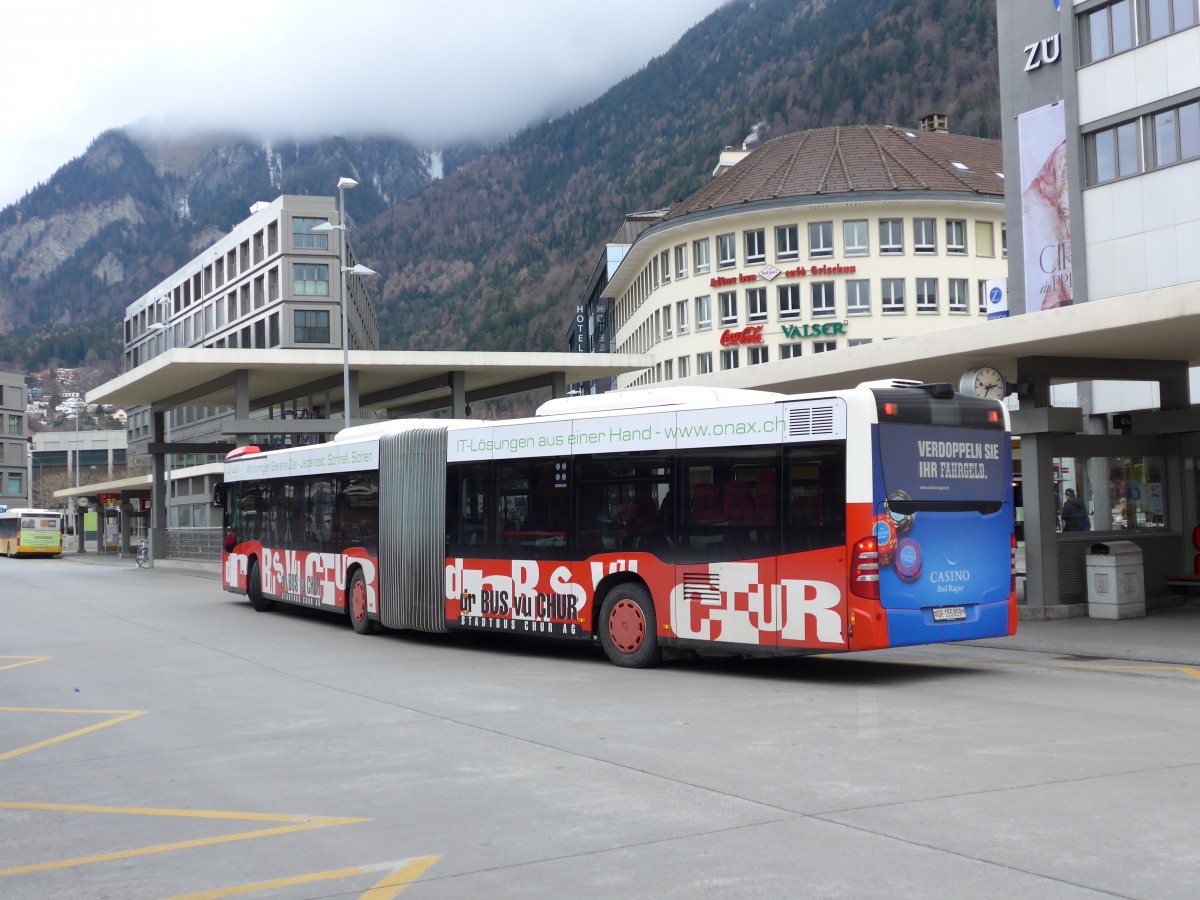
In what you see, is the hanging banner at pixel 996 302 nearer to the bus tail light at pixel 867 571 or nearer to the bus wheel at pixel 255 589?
the bus wheel at pixel 255 589

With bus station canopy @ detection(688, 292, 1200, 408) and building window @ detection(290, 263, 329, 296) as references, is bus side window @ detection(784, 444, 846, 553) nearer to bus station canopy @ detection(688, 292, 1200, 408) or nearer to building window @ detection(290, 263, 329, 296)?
bus station canopy @ detection(688, 292, 1200, 408)

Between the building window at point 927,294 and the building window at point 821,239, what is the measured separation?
4.99 meters

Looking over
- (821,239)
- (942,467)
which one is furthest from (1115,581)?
(821,239)

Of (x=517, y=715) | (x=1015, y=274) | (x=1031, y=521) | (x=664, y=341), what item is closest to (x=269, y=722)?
(x=517, y=715)

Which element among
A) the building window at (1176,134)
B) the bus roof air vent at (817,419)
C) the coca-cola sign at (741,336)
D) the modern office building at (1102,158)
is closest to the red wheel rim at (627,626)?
the bus roof air vent at (817,419)

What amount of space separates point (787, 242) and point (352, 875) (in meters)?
67.6

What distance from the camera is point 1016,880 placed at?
226 inches

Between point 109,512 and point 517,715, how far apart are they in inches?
3348

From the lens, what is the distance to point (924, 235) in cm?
7044

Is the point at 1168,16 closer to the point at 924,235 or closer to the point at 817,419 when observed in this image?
the point at 817,419

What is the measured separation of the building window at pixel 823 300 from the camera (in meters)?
70.8

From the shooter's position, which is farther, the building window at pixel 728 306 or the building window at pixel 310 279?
the building window at pixel 310 279

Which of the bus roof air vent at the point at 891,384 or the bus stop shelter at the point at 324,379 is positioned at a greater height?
the bus stop shelter at the point at 324,379

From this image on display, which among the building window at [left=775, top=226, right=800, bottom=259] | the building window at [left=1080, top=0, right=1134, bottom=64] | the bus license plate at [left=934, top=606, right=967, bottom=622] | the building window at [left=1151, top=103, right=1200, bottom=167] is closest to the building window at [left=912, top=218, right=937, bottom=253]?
the building window at [left=775, top=226, right=800, bottom=259]
